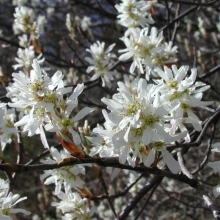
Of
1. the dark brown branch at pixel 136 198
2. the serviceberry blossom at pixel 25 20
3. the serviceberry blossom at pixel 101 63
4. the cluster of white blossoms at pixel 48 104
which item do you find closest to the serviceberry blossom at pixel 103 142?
the cluster of white blossoms at pixel 48 104

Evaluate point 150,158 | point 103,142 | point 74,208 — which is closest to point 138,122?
point 150,158

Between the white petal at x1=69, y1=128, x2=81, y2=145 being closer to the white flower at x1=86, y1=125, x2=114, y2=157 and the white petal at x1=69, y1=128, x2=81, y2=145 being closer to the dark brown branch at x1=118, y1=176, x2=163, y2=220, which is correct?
the white flower at x1=86, y1=125, x2=114, y2=157

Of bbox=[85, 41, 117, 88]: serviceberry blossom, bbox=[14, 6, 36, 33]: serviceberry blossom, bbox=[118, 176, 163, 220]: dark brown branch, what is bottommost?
bbox=[118, 176, 163, 220]: dark brown branch

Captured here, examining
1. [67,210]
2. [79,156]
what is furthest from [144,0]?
[79,156]

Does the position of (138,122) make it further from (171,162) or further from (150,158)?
(171,162)

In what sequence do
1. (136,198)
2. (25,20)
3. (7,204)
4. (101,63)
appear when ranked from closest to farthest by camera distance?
1. (7,204)
2. (136,198)
3. (101,63)
4. (25,20)

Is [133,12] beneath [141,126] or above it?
above

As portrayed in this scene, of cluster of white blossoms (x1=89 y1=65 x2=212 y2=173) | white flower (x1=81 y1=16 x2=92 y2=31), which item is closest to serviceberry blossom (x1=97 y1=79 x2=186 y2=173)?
cluster of white blossoms (x1=89 y1=65 x2=212 y2=173)

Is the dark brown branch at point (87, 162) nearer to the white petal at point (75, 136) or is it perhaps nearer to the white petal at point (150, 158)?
the white petal at point (150, 158)

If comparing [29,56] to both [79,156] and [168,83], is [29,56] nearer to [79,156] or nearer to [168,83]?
[168,83]

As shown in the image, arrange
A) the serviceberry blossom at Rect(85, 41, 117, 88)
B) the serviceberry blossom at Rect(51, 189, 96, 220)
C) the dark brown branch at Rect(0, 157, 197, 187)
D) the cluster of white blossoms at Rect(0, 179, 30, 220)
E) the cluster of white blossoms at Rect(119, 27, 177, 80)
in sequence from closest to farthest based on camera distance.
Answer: the dark brown branch at Rect(0, 157, 197, 187)
the cluster of white blossoms at Rect(0, 179, 30, 220)
the serviceberry blossom at Rect(51, 189, 96, 220)
the cluster of white blossoms at Rect(119, 27, 177, 80)
the serviceberry blossom at Rect(85, 41, 117, 88)

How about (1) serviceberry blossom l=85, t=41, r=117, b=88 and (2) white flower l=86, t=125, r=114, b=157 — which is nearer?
(2) white flower l=86, t=125, r=114, b=157
